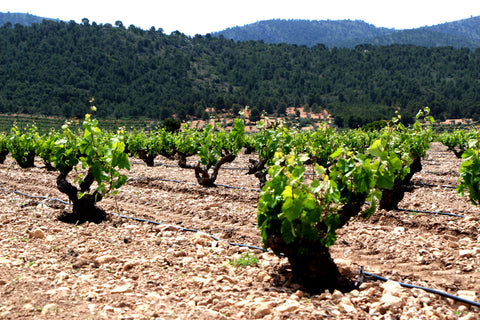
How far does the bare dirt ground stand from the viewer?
3568mm

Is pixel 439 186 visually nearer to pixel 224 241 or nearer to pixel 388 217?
pixel 388 217

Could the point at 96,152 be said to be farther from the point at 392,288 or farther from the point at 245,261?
the point at 392,288

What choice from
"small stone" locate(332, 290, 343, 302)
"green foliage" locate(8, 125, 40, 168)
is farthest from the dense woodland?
"small stone" locate(332, 290, 343, 302)

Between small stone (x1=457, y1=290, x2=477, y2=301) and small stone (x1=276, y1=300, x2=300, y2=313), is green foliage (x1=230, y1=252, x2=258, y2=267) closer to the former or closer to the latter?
small stone (x1=276, y1=300, x2=300, y2=313)

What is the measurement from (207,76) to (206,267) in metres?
105

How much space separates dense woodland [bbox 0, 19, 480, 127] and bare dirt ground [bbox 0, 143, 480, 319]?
2369 inches

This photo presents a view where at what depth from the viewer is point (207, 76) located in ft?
350

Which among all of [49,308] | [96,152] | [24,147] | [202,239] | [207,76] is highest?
[207,76]

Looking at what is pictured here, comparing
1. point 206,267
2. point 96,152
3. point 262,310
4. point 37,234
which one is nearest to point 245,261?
point 206,267

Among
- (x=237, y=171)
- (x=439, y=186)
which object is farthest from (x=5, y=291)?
(x=237, y=171)

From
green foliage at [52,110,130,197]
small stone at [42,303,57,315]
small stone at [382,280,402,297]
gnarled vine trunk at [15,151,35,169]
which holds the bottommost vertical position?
gnarled vine trunk at [15,151,35,169]

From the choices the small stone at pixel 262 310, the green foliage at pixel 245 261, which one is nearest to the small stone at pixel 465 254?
the green foliage at pixel 245 261

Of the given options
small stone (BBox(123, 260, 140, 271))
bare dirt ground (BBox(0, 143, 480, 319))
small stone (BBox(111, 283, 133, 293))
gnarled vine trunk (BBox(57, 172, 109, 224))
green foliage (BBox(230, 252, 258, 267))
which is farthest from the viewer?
gnarled vine trunk (BBox(57, 172, 109, 224))

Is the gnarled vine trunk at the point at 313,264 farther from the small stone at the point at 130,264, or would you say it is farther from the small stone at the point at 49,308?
the small stone at the point at 49,308
